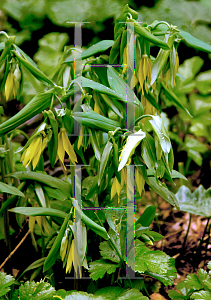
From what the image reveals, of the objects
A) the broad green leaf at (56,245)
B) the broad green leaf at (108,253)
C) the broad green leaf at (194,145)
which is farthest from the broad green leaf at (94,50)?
the broad green leaf at (194,145)

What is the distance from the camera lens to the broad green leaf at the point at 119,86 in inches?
26.8

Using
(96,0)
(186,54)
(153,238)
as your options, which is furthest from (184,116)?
(153,238)

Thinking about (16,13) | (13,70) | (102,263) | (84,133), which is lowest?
(102,263)

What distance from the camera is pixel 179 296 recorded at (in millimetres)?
782

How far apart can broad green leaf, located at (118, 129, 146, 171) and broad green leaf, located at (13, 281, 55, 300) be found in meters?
0.38

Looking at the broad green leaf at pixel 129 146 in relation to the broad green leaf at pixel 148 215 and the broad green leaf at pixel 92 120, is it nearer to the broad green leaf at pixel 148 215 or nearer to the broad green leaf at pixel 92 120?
the broad green leaf at pixel 92 120

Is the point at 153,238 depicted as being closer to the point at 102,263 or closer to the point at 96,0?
the point at 102,263

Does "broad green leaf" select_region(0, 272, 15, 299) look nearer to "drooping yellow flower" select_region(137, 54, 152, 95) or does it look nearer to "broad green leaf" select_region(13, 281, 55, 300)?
"broad green leaf" select_region(13, 281, 55, 300)

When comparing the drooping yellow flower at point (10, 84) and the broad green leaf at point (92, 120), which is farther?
the drooping yellow flower at point (10, 84)

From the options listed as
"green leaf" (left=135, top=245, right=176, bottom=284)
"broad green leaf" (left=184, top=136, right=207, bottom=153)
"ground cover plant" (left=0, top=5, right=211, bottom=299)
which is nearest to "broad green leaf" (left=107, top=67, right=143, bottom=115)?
"ground cover plant" (left=0, top=5, right=211, bottom=299)

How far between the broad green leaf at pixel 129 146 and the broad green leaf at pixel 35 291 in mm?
383

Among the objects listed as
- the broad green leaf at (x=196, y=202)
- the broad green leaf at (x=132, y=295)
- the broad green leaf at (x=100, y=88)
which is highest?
the broad green leaf at (x=100, y=88)

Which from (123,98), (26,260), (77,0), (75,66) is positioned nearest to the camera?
(123,98)

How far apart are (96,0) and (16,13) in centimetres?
41
